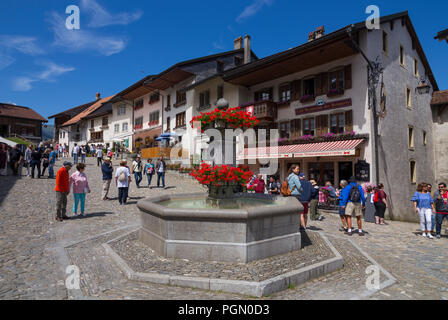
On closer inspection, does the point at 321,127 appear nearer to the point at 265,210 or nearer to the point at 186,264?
the point at 265,210

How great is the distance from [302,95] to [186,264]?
16.1m

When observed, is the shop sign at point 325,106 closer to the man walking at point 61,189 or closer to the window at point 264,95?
the window at point 264,95

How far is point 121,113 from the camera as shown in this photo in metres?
40.0

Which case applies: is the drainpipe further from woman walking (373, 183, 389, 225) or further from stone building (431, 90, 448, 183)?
stone building (431, 90, 448, 183)

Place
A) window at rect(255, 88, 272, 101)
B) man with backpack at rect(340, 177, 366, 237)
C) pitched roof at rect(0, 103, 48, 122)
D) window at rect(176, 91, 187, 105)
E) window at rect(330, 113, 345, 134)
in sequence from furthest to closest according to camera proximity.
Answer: pitched roof at rect(0, 103, 48, 122), window at rect(176, 91, 187, 105), window at rect(255, 88, 272, 101), window at rect(330, 113, 345, 134), man with backpack at rect(340, 177, 366, 237)

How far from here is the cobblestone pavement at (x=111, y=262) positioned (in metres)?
4.09

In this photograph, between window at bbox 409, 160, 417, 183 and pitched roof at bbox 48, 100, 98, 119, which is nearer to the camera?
window at bbox 409, 160, 417, 183

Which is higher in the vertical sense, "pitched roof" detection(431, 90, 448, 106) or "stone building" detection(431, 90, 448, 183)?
"pitched roof" detection(431, 90, 448, 106)

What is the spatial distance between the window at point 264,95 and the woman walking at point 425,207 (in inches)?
521

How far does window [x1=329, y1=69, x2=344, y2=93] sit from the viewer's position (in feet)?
55.2

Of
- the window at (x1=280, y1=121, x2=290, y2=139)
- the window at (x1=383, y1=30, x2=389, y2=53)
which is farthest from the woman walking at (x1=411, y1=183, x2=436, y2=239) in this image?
the window at (x1=383, y1=30, x2=389, y2=53)

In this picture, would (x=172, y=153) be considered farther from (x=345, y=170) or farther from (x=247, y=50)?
(x=345, y=170)

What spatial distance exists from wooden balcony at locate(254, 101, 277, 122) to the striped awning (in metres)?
2.16
